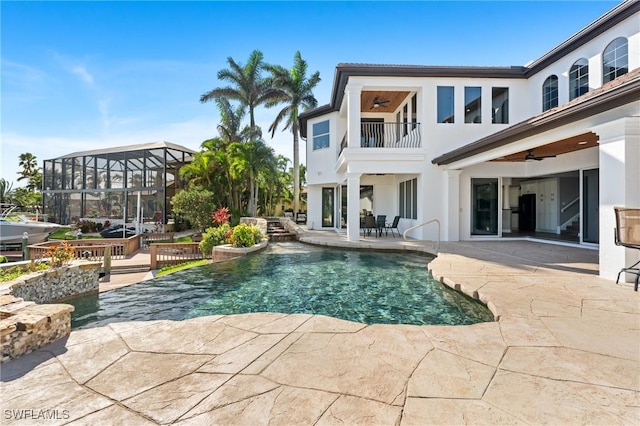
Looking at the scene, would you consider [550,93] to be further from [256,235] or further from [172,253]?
[172,253]

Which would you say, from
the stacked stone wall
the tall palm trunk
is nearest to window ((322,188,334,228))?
the tall palm trunk

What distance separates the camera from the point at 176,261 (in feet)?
35.7

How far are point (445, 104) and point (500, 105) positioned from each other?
2755mm

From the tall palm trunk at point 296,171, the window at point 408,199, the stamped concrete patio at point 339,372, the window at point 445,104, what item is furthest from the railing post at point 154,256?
the window at point 445,104

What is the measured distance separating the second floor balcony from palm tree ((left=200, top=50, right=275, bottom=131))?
10503mm

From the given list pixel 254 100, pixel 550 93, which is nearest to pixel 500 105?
pixel 550 93

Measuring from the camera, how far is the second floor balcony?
13.1m

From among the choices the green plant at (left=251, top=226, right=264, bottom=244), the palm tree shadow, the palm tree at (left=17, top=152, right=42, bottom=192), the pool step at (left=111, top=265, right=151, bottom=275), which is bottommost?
the pool step at (left=111, top=265, right=151, bottom=275)

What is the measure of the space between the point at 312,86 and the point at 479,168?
15.2 meters

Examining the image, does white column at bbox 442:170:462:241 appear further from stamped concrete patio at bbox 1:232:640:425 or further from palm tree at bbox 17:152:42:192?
palm tree at bbox 17:152:42:192

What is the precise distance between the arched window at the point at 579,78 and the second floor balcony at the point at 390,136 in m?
5.70

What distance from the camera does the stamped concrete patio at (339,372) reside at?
6.70 ft

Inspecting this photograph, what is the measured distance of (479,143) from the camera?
8945 millimetres

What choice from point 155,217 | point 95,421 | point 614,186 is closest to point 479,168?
point 614,186
